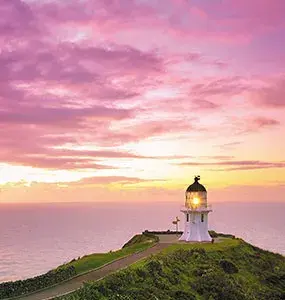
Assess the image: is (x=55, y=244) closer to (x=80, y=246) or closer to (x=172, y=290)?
(x=80, y=246)

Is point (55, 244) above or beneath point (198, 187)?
beneath

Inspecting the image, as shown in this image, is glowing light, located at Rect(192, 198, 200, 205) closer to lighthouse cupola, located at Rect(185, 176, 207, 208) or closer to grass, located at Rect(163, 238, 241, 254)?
lighthouse cupola, located at Rect(185, 176, 207, 208)

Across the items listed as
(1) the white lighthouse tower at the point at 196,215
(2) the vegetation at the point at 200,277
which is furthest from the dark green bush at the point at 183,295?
(1) the white lighthouse tower at the point at 196,215

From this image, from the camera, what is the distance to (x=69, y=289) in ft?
109

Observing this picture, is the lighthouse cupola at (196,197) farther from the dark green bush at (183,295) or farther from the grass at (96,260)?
the dark green bush at (183,295)

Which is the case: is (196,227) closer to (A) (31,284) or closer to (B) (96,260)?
(B) (96,260)

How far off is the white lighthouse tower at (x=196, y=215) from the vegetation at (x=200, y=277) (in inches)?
148

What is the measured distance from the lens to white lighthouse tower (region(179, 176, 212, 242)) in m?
62.0

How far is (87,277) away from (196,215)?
27622 mm

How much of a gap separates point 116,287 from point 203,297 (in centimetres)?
855

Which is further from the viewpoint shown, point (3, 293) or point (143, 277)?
point (143, 277)

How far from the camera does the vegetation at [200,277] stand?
32719 mm

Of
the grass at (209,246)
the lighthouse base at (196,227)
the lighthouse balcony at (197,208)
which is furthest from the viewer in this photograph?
the lighthouse balcony at (197,208)

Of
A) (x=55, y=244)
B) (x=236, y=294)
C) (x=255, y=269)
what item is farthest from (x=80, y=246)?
(x=236, y=294)
